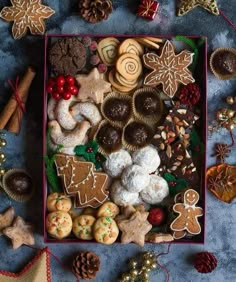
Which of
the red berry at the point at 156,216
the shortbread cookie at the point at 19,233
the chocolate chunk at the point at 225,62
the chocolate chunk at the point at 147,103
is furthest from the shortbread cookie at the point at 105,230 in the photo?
the chocolate chunk at the point at 225,62

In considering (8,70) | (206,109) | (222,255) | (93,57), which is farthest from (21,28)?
(222,255)

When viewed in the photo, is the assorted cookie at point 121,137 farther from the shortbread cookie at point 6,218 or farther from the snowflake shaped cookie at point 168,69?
the shortbread cookie at point 6,218

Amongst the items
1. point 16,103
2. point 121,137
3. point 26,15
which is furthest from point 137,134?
point 26,15

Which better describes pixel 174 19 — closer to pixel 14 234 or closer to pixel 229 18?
pixel 229 18

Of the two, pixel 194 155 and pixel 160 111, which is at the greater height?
pixel 160 111

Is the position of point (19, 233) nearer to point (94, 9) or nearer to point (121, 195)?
point (121, 195)

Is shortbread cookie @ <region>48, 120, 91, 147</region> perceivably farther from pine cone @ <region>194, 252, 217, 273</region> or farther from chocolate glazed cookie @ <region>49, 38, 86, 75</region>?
pine cone @ <region>194, 252, 217, 273</region>

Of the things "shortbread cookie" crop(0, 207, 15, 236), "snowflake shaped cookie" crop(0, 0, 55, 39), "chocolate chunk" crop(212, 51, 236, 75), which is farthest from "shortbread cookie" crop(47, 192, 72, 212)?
"chocolate chunk" crop(212, 51, 236, 75)
